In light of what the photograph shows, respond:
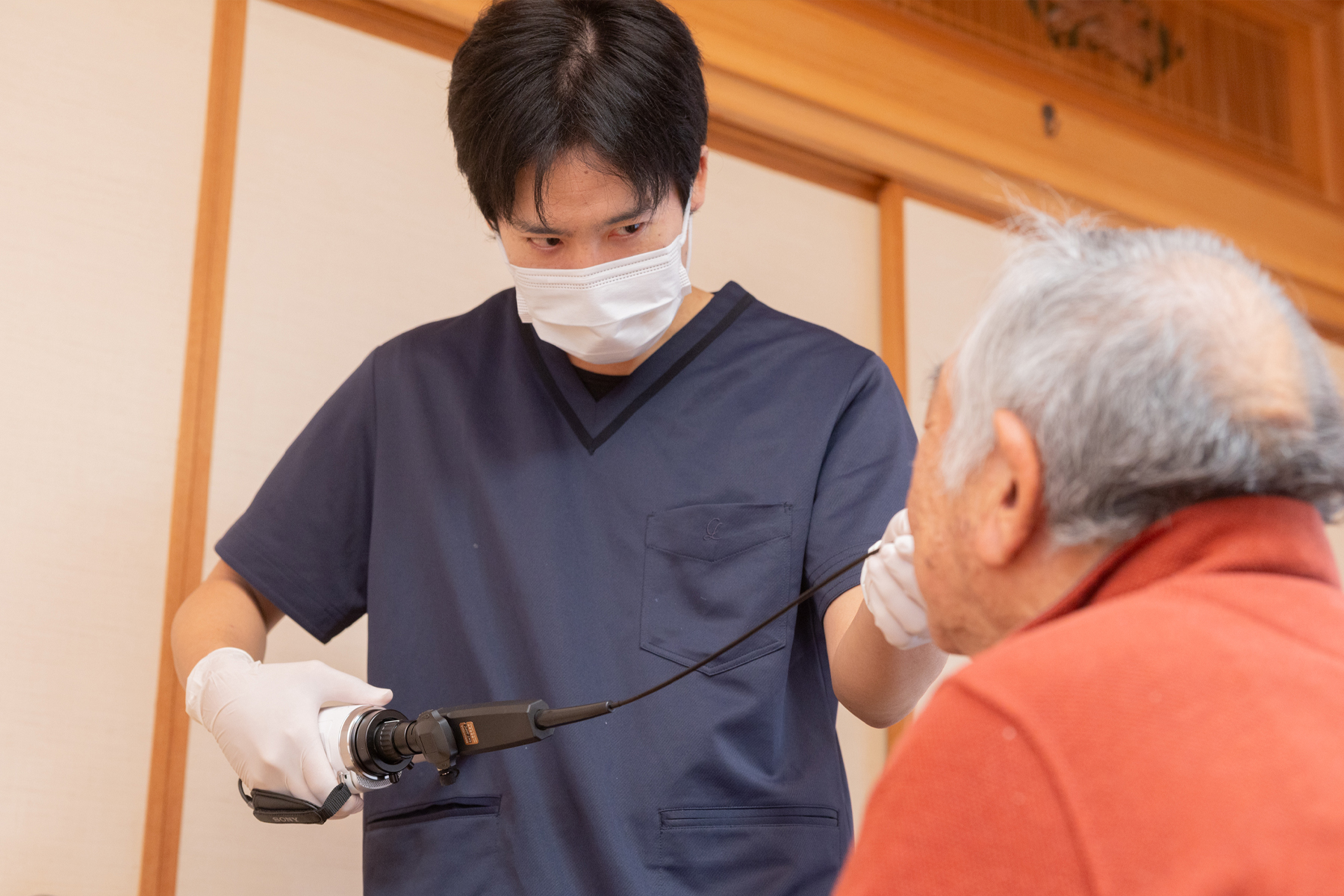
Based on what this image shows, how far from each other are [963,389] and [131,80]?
4.57 ft

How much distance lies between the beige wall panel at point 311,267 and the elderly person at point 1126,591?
1113mm

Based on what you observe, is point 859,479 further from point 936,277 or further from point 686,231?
point 936,277

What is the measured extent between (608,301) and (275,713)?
1.74ft

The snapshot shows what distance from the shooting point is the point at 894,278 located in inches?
94.0

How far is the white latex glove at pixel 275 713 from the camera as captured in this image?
4.00ft

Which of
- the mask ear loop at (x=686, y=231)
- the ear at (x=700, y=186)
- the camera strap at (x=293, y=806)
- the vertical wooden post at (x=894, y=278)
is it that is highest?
the vertical wooden post at (x=894, y=278)


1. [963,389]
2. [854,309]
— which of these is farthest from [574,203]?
[854,309]

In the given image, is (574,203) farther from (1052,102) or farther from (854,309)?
(1052,102)

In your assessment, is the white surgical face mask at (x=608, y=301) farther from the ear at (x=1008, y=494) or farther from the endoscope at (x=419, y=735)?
the ear at (x=1008, y=494)

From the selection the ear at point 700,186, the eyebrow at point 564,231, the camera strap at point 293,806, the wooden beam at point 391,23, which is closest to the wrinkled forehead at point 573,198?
the eyebrow at point 564,231

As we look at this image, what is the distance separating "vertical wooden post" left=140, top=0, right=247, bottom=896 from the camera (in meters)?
1.57

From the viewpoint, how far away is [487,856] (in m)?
1.22

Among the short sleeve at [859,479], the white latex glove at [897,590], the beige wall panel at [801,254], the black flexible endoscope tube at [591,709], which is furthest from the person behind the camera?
the beige wall panel at [801,254]

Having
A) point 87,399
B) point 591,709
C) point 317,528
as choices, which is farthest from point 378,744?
point 87,399
